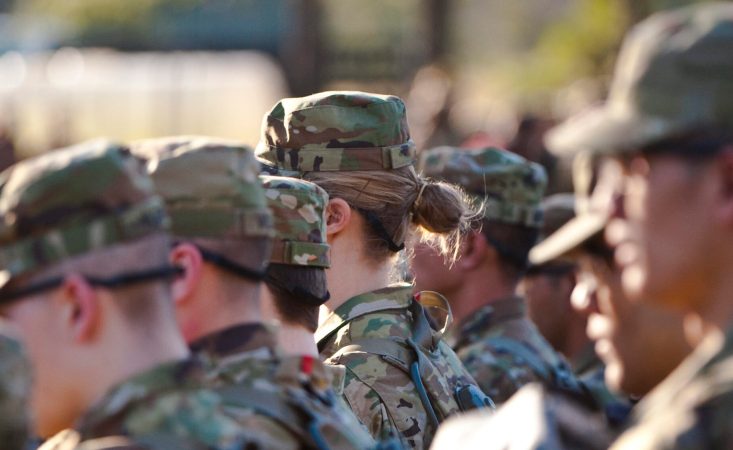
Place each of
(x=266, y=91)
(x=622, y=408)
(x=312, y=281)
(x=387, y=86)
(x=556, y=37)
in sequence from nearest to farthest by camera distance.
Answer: (x=622, y=408) < (x=312, y=281) < (x=556, y=37) < (x=387, y=86) < (x=266, y=91)

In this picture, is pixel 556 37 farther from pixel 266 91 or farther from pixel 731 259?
pixel 731 259

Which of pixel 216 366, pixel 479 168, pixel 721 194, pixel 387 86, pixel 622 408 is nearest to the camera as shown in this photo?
pixel 721 194

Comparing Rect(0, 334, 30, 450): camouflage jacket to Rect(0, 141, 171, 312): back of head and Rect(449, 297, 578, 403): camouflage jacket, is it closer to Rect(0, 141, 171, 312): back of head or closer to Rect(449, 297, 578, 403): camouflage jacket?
Rect(0, 141, 171, 312): back of head

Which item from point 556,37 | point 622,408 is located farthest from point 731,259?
point 556,37

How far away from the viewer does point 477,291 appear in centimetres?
679

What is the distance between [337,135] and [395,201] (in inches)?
11.7

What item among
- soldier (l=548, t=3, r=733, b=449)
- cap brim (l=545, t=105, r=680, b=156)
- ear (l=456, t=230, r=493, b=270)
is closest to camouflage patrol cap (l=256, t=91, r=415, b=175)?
ear (l=456, t=230, r=493, b=270)

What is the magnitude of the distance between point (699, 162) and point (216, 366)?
1.21 meters

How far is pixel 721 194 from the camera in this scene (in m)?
3.24

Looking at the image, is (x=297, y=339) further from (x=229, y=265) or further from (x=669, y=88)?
(x=669, y=88)

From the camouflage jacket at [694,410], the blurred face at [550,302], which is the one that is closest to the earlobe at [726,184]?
the camouflage jacket at [694,410]

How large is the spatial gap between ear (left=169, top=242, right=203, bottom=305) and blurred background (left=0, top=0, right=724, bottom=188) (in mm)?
13429

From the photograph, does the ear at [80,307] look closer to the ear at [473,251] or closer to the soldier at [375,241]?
the soldier at [375,241]

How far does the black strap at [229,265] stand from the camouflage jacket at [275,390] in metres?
0.12
